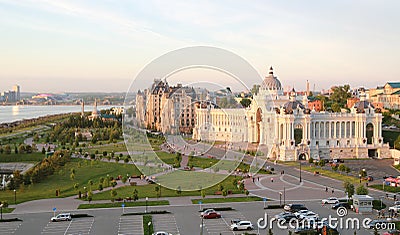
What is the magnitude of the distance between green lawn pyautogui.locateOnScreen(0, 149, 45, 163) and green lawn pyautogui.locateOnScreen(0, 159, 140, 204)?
14.5ft

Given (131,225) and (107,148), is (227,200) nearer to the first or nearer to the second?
(131,225)

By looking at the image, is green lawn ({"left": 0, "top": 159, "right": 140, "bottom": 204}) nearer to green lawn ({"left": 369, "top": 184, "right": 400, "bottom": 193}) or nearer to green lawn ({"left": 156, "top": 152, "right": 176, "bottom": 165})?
green lawn ({"left": 156, "top": 152, "right": 176, "bottom": 165})

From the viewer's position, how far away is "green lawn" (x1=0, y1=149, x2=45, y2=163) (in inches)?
1641

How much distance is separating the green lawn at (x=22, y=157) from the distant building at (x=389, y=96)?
51500mm

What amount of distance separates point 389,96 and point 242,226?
64140 millimetres

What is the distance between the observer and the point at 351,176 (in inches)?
1209

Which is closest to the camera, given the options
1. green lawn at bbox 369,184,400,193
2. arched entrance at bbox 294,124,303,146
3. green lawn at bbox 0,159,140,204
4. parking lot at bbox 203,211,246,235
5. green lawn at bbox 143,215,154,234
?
green lawn at bbox 143,215,154,234

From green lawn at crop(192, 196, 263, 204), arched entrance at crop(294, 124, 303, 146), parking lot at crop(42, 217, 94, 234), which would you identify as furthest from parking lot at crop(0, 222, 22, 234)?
arched entrance at crop(294, 124, 303, 146)

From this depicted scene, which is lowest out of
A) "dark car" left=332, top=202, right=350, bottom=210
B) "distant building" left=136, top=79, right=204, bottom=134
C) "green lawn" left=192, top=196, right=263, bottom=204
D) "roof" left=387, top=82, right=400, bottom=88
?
"green lawn" left=192, top=196, right=263, bottom=204

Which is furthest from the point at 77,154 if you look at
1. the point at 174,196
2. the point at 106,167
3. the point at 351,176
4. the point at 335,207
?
the point at 335,207

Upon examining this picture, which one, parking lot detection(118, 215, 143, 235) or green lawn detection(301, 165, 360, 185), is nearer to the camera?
parking lot detection(118, 215, 143, 235)

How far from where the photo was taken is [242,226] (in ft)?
59.6

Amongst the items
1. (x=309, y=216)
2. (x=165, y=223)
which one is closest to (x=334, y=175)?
(x=309, y=216)

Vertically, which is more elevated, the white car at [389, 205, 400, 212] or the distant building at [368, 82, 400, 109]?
the distant building at [368, 82, 400, 109]
